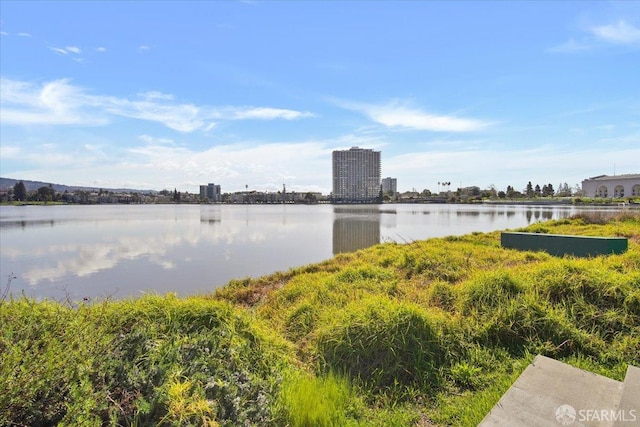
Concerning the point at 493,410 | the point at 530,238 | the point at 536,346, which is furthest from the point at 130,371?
the point at 530,238

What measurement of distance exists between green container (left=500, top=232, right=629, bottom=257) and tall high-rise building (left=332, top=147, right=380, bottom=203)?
177m

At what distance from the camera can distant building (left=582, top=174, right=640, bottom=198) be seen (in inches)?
4427

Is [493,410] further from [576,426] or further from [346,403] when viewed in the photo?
[346,403]

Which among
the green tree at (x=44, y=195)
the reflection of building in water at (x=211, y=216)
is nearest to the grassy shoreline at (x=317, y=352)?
the reflection of building in water at (x=211, y=216)

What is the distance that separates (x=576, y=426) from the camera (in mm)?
2404

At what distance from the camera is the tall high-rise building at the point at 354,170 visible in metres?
189

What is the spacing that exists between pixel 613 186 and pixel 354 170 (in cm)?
10897

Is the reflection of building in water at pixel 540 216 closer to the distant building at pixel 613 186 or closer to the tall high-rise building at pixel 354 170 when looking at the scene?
the distant building at pixel 613 186

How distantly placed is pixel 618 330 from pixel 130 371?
16.3 ft

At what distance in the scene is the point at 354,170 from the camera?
192250mm

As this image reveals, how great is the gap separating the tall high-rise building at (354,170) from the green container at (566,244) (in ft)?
581

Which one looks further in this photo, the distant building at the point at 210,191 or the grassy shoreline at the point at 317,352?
the distant building at the point at 210,191

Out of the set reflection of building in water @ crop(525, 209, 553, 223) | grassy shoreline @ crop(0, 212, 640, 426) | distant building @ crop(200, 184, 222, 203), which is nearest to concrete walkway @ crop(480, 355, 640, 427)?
grassy shoreline @ crop(0, 212, 640, 426)

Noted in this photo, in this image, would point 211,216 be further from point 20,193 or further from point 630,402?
point 20,193
